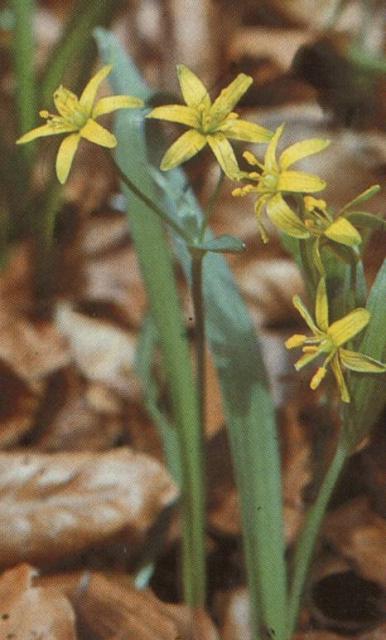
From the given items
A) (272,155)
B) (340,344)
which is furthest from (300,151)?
(340,344)

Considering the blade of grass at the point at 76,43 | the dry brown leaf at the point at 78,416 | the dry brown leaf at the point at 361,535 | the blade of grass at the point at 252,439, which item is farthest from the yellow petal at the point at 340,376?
the blade of grass at the point at 76,43

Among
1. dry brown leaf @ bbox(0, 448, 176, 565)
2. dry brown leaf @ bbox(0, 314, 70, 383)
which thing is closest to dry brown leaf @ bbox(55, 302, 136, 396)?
dry brown leaf @ bbox(0, 314, 70, 383)

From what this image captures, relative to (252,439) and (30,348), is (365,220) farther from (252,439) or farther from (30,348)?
(30,348)

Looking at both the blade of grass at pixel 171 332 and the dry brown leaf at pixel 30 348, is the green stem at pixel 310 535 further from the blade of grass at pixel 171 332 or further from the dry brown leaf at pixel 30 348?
the dry brown leaf at pixel 30 348

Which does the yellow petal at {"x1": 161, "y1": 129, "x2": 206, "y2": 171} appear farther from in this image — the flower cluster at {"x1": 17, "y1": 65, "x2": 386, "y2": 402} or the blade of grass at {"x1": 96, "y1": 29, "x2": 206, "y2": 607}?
the blade of grass at {"x1": 96, "y1": 29, "x2": 206, "y2": 607}

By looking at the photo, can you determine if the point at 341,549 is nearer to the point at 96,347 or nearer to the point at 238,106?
the point at 96,347

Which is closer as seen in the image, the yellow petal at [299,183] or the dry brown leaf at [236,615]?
the yellow petal at [299,183]
